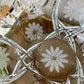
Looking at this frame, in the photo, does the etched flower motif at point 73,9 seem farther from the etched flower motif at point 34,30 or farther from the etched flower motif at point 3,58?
the etched flower motif at point 3,58

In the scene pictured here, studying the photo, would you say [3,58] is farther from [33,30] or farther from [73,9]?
[73,9]

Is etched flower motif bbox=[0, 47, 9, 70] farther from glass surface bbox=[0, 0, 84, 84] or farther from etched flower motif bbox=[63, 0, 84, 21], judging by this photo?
etched flower motif bbox=[63, 0, 84, 21]

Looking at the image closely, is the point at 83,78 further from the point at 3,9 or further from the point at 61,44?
the point at 3,9

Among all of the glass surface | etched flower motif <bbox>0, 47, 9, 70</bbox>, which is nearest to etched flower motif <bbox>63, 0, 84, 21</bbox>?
the glass surface

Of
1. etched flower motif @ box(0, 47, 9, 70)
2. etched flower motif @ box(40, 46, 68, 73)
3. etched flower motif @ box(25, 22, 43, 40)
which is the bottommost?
etched flower motif @ box(40, 46, 68, 73)

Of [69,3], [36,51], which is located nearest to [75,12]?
[69,3]

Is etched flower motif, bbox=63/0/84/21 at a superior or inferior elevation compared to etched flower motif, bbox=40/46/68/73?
superior
